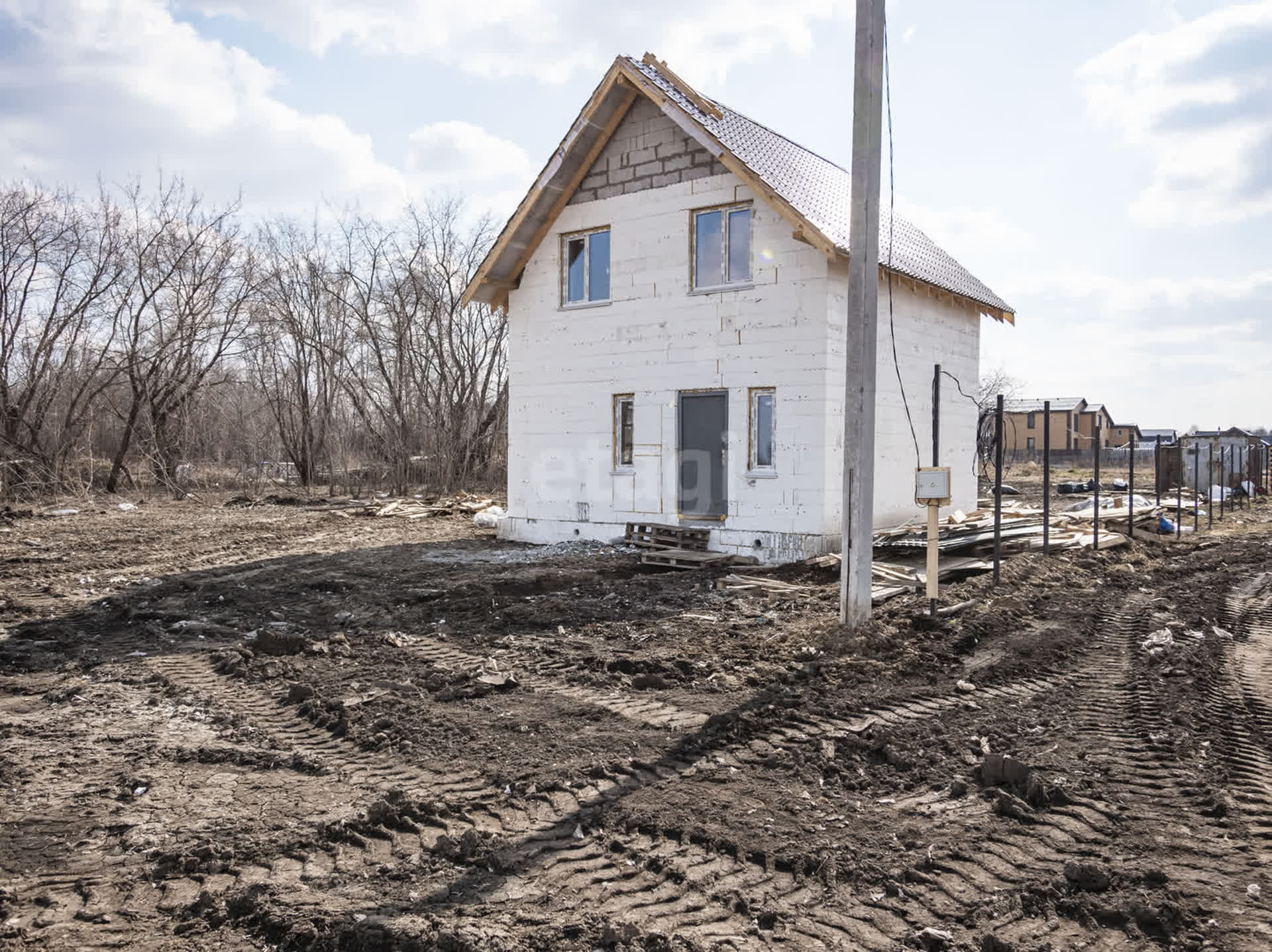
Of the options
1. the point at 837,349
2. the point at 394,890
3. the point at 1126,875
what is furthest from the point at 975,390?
the point at 394,890

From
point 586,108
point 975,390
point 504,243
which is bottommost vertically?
point 975,390

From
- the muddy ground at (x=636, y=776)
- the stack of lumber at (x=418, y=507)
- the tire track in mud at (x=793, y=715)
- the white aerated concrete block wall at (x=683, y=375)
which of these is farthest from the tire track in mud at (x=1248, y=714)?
the stack of lumber at (x=418, y=507)

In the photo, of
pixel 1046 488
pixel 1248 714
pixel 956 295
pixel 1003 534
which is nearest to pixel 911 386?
pixel 956 295

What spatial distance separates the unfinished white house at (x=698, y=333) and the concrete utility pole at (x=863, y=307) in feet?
14.0

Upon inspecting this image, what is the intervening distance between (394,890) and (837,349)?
1125cm

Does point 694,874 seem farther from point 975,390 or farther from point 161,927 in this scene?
point 975,390

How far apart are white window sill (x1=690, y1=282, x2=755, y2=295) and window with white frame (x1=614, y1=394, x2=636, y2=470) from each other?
2.33 m

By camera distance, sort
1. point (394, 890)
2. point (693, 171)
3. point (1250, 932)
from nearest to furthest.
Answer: point (1250, 932)
point (394, 890)
point (693, 171)

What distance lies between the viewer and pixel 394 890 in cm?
369

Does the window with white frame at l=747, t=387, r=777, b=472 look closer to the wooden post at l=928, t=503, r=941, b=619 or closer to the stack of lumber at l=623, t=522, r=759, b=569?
the stack of lumber at l=623, t=522, r=759, b=569

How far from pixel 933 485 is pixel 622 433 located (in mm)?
7906

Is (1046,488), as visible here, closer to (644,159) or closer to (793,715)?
(793,715)

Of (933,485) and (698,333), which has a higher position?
(698,333)

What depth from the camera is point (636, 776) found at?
4.97 m
